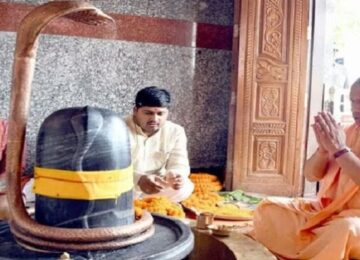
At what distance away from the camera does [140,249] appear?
142 cm

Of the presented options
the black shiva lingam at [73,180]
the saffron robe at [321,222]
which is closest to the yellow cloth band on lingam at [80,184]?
the black shiva lingam at [73,180]

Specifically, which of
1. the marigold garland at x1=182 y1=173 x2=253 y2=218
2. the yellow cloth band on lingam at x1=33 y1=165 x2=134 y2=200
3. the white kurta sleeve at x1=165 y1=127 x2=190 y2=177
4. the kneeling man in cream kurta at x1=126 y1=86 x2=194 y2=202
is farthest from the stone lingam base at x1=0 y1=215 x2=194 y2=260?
the marigold garland at x1=182 y1=173 x2=253 y2=218

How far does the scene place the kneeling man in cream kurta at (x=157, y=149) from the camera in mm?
4316

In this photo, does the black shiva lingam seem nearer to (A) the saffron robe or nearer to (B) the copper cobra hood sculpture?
(B) the copper cobra hood sculpture

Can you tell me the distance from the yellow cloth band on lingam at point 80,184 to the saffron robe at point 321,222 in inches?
89.2

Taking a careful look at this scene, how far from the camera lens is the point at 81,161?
1.32m

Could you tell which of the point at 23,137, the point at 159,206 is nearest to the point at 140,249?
the point at 23,137

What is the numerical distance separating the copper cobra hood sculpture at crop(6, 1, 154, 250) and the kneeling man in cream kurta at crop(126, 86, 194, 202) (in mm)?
2771

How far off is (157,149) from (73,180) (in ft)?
11.3

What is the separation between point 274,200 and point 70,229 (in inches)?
108

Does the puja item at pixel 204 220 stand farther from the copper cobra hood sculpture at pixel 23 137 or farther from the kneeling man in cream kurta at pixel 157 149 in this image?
the kneeling man in cream kurta at pixel 157 149

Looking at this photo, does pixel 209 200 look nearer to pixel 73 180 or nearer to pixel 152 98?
pixel 152 98

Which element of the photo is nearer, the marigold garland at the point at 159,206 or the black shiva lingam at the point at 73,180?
the black shiva lingam at the point at 73,180

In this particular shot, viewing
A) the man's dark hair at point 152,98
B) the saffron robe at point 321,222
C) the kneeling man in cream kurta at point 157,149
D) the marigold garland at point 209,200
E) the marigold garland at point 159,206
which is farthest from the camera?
the marigold garland at point 209,200
